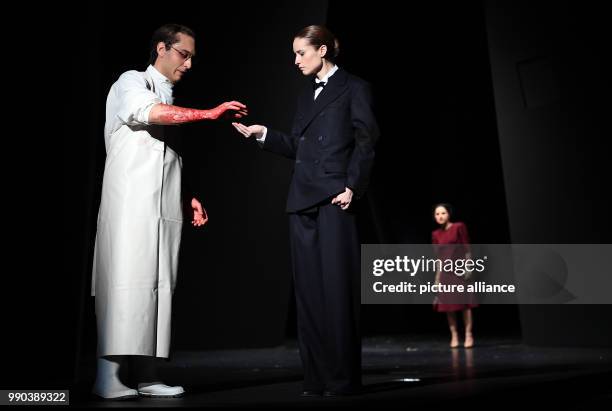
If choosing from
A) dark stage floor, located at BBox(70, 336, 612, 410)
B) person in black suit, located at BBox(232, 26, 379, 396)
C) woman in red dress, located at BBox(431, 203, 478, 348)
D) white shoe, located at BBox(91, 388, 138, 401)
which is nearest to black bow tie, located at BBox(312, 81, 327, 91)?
person in black suit, located at BBox(232, 26, 379, 396)

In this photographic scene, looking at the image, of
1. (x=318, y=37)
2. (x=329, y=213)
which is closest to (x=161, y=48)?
(x=318, y=37)

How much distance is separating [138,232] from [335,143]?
904mm

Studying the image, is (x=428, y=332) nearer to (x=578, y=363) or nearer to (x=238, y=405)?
(x=578, y=363)

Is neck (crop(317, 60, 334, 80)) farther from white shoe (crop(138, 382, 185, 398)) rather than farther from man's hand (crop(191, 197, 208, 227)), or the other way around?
white shoe (crop(138, 382, 185, 398))

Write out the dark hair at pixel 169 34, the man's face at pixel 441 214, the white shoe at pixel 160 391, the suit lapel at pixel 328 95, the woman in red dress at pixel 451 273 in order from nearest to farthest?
the white shoe at pixel 160 391 < the dark hair at pixel 169 34 < the suit lapel at pixel 328 95 < the woman in red dress at pixel 451 273 < the man's face at pixel 441 214

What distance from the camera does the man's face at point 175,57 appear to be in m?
3.39

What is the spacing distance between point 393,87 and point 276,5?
3.73 metres

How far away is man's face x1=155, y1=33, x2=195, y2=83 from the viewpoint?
339cm

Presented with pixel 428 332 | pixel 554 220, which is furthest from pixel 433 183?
pixel 554 220

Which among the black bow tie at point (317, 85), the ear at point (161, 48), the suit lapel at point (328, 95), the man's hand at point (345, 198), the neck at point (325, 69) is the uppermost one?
the ear at point (161, 48)

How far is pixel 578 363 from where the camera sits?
508 cm

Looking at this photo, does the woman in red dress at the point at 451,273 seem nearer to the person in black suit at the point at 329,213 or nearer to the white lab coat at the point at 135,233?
the person in black suit at the point at 329,213

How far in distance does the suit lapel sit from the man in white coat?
423mm

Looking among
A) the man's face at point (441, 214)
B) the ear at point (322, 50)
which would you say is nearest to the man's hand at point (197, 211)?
the ear at point (322, 50)
